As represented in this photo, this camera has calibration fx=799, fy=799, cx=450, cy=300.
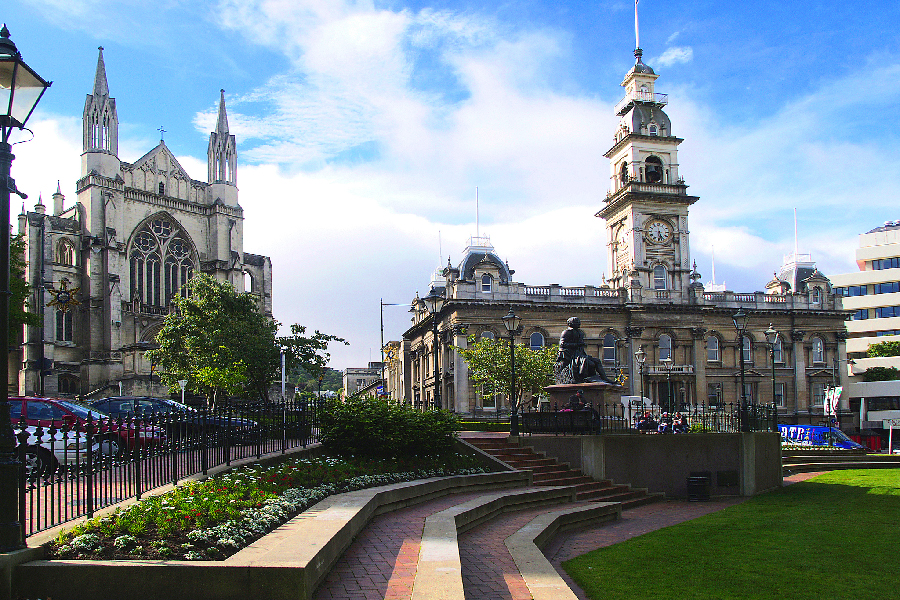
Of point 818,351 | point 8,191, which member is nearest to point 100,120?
point 818,351

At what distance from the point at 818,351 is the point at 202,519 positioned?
63.9 meters

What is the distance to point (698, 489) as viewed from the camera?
2219cm

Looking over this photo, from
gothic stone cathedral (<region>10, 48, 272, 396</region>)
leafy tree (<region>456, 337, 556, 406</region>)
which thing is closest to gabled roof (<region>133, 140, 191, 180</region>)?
gothic stone cathedral (<region>10, 48, 272, 396</region>)

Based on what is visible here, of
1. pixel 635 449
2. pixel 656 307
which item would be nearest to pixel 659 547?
pixel 635 449

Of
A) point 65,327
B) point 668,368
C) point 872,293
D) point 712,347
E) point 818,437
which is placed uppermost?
point 872,293

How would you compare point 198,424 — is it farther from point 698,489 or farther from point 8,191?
point 698,489

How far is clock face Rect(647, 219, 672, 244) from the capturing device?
6206cm

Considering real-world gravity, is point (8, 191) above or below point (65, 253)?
below

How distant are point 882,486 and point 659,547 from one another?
14.0 metres

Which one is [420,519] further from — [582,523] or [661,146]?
[661,146]

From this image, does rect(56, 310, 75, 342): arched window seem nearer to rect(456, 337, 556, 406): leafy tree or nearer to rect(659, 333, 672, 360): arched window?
rect(456, 337, 556, 406): leafy tree

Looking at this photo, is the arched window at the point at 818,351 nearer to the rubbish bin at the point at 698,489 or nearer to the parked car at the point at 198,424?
the rubbish bin at the point at 698,489

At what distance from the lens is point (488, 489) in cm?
1680

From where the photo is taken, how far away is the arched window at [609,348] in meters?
58.8
